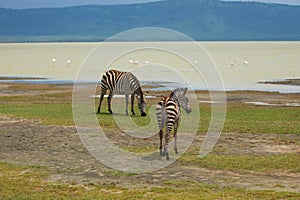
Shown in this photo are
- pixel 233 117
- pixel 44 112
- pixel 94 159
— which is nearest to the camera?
pixel 94 159

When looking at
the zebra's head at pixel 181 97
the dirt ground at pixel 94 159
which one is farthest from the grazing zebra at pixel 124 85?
the zebra's head at pixel 181 97

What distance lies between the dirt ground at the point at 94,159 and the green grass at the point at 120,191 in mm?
505

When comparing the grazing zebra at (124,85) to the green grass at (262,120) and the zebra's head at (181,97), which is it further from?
the zebra's head at (181,97)

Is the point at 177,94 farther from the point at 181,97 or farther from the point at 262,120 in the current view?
the point at 262,120

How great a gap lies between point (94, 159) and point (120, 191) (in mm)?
4355

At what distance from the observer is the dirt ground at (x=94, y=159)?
1547 cm

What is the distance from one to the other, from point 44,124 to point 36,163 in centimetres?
862

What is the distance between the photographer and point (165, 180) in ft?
50.8

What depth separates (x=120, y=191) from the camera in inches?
565

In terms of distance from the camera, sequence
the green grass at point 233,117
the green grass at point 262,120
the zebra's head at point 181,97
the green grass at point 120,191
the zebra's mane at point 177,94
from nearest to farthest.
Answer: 1. the green grass at point 120,191
2. the zebra's mane at point 177,94
3. the zebra's head at point 181,97
4. the green grass at point 262,120
5. the green grass at point 233,117

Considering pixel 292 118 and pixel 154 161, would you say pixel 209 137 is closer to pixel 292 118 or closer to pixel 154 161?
pixel 154 161

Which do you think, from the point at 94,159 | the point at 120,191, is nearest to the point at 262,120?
the point at 94,159

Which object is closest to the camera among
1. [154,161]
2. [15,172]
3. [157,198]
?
[157,198]

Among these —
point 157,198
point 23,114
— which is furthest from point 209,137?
point 23,114
